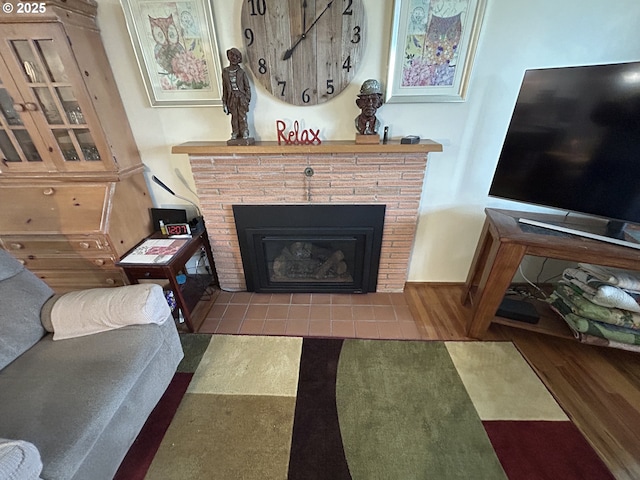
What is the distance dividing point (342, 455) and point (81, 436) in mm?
964

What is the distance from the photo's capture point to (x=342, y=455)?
1.18 m

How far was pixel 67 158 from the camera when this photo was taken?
1.60 metres

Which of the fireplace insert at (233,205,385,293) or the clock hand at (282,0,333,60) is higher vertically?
the clock hand at (282,0,333,60)

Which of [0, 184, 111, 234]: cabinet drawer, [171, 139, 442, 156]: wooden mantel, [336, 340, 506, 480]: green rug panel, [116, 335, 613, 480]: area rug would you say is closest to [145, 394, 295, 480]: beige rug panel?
[116, 335, 613, 480]: area rug

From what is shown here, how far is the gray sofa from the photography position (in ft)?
2.82

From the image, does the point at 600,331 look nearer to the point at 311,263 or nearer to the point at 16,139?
the point at 311,263

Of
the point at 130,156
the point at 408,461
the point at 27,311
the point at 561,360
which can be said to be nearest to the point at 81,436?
the point at 27,311

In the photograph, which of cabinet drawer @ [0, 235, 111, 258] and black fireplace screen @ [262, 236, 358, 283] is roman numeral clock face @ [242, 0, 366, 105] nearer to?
black fireplace screen @ [262, 236, 358, 283]

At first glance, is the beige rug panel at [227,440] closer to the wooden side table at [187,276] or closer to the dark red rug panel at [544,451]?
the wooden side table at [187,276]

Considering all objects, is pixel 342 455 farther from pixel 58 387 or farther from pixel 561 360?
pixel 561 360

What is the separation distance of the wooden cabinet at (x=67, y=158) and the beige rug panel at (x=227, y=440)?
983 millimetres

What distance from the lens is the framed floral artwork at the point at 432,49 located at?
144 cm

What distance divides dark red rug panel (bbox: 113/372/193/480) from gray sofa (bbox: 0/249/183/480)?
0.44 ft

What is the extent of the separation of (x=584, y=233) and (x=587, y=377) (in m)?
0.80
